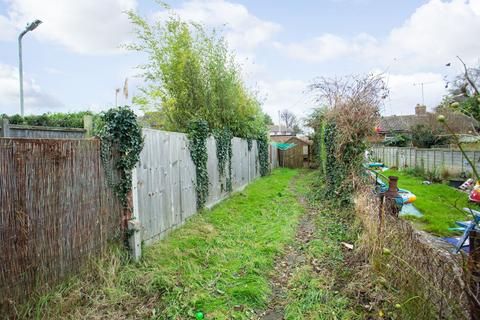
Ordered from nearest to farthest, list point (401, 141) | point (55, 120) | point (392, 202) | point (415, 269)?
point (415, 269)
point (392, 202)
point (55, 120)
point (401, 141)

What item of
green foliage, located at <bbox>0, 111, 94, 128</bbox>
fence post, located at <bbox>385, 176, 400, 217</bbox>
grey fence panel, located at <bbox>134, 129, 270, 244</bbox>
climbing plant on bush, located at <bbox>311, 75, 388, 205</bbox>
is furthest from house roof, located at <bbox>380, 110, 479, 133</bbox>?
green foliage, located at <bbox>0, 111, 94, 128</bbox>

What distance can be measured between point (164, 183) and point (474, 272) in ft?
14.0

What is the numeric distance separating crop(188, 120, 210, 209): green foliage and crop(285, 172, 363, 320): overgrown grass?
8.86 ft

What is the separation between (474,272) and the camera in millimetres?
1582

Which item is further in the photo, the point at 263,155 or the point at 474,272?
the point at 263,155

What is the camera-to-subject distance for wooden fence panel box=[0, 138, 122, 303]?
2367 mm

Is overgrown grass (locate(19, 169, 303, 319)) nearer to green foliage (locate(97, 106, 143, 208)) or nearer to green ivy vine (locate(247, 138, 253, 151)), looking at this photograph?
green foliage (locate(97, 106, 143, 208))

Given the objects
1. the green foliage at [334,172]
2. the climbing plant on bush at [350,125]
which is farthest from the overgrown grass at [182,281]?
the climbing plant on bush at [350,125]

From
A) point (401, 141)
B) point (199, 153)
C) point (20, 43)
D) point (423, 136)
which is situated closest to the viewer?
point (199, 153)

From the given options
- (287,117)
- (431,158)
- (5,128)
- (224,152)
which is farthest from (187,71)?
(287,117)

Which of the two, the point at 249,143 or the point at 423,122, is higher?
the point at 423,122

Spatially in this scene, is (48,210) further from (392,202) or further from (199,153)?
(392,202)

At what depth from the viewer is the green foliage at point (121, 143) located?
11.8 feet

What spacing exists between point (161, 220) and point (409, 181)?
38.8 feet
